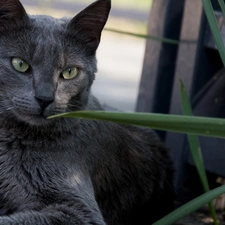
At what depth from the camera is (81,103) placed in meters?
3.39

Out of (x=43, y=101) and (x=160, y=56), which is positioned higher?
(x=160, y=56)

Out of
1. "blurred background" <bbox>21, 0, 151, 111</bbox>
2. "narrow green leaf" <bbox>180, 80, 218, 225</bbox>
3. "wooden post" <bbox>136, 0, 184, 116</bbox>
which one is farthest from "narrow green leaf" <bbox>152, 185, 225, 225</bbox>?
"blurred background" <bbox>21, 0, 151, 111</bbox>

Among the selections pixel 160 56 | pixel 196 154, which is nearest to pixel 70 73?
pixel 196 154

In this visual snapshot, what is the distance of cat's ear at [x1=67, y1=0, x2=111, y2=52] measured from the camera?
130 inches

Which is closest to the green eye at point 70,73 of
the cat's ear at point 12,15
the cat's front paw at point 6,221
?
the cat's ear at point 12,15

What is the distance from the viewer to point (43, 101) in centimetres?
310

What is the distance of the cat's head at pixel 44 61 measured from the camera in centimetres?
314

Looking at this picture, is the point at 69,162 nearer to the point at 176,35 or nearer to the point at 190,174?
the point at 190,174

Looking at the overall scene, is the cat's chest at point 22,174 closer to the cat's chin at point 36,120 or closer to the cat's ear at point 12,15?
the cat's chin at point 36,120

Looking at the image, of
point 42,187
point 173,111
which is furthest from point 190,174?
point 42,187

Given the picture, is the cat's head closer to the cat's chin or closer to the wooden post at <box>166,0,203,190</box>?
the cat's chin

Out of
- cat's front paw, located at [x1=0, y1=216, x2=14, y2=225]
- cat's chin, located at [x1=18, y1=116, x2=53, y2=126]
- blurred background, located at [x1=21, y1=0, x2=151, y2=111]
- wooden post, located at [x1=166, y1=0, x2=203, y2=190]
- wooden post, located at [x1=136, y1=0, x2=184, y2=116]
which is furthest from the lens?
blurred background, located at [x1=21, y1=0, x2=151, y2=111]

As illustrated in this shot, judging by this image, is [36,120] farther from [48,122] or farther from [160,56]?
[160,56]

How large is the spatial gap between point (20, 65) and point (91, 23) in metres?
0.39
